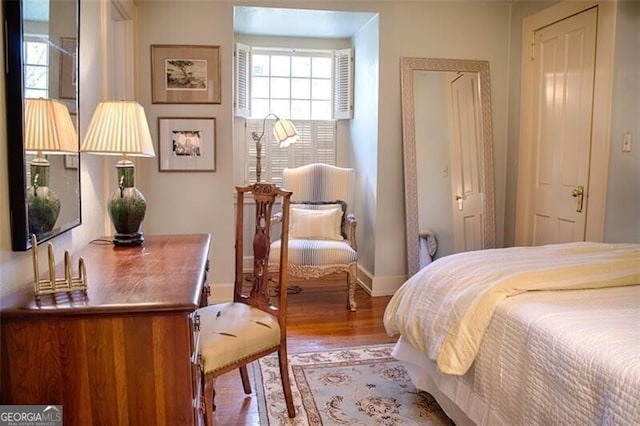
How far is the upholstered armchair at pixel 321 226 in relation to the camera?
12.5ft

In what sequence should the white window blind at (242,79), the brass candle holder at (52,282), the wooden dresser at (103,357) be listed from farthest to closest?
1. the white window blind at (242,79)
2. the brass candle holder at (52,282)
3. the wooden dresser at (103,357)

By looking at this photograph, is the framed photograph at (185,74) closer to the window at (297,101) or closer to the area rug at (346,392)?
the window at (297,101)

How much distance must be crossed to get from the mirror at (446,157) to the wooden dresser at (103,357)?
119 inches

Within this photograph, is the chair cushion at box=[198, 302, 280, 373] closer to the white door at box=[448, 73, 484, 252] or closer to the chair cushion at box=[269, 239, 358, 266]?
the chair cushion at box=[269, 239, 358, 266]

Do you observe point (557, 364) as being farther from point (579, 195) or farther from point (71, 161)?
point (579, 195)

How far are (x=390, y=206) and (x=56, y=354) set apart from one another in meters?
3.22

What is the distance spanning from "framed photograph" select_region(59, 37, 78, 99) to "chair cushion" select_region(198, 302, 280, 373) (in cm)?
103

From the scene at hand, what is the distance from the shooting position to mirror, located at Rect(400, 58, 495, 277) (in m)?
4.07

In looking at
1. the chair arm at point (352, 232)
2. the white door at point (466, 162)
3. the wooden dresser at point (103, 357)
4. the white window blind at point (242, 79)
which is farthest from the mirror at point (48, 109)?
the white door at point (466, 162)

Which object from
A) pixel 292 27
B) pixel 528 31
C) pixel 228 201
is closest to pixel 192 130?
pixel 228 201

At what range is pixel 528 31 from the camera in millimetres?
3963

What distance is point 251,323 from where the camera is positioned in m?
2.07

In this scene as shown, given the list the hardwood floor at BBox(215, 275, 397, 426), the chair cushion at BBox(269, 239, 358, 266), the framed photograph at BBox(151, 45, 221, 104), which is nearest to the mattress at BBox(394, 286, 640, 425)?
the hardwood floor at BBox(215, 275, 397, 426)

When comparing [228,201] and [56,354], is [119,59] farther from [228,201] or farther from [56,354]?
[56,354]
